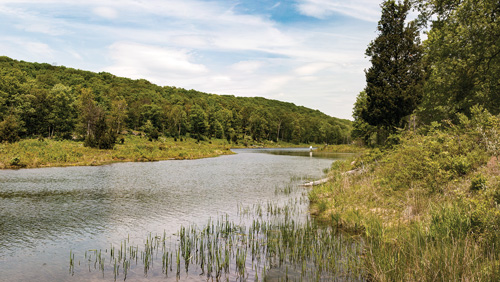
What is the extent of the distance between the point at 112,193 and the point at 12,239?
37.5 feet

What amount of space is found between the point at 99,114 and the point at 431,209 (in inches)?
3411

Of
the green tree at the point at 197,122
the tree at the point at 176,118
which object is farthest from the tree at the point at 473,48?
the green tree at the point at 197,122

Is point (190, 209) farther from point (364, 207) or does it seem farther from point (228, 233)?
point (364, 207)

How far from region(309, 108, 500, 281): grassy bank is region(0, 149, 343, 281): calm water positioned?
741cm

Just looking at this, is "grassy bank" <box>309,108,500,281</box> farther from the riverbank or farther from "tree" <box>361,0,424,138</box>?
the riverbank

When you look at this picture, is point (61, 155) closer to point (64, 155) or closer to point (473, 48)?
point (64, 155)

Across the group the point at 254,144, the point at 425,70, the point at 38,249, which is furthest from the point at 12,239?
the point at 254,144

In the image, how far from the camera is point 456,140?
1759 centimetres

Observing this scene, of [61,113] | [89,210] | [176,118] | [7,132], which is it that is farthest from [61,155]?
[176,118]

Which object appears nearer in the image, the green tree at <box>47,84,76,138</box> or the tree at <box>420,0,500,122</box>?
the tree at <box>420,0,500,122</box>

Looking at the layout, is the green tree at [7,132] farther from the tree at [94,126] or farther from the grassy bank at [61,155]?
the tree at [94,126]

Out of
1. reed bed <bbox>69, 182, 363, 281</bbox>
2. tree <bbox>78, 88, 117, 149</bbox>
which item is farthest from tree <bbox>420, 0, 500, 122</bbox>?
tree <bbox>78, 88, 117, 149</bbox>

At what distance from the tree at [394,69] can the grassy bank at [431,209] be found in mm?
12811

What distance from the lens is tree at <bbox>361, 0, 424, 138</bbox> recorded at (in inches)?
1335
